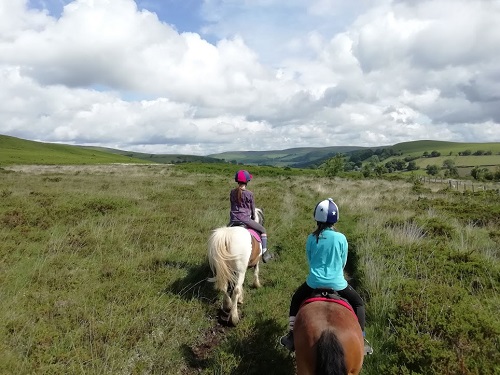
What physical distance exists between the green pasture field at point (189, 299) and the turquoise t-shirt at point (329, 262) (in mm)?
1412

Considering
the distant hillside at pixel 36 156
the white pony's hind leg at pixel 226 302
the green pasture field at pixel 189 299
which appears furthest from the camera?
the distant hillside at pixel 36 156

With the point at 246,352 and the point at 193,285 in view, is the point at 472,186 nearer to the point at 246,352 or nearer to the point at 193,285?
the point at 193,285

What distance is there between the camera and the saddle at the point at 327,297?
4.29m

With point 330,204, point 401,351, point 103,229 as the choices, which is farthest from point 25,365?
point 103,229

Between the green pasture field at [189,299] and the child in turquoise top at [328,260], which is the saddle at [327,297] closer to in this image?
the child in turquoise top at [328,260]

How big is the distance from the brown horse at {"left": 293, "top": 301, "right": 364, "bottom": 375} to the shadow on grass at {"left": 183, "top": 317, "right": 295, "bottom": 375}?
148cm

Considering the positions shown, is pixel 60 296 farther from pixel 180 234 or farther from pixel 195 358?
pixel 180 234

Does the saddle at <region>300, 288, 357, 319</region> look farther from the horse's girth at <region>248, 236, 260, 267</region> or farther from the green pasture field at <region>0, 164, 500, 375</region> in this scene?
the horse's girth at <region>248, 236, 260, 267</region>

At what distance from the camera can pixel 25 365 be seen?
4152mm

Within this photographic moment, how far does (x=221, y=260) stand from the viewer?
6570mm

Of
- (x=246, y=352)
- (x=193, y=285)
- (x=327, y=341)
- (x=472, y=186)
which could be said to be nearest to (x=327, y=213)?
(x=327, y=341)

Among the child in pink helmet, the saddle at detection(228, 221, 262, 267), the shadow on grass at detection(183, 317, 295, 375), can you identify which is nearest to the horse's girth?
the saddle at detection(228, 221, 262, 267)

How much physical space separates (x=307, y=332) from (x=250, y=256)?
12.6ft

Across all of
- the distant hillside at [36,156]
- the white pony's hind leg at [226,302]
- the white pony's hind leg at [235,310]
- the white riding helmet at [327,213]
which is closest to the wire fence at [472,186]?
the white pony's hind leg at [235,310]
